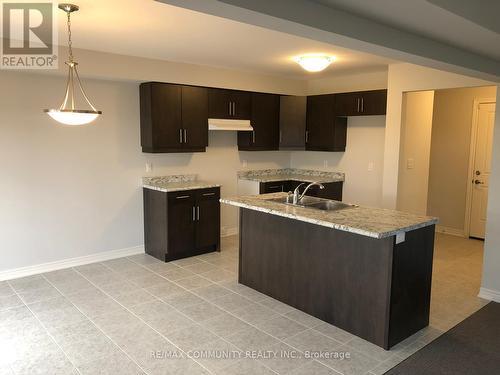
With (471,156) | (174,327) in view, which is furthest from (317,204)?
(471,156)

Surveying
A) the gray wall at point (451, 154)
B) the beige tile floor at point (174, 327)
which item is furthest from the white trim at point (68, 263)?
the gray wall at point (451, 154)

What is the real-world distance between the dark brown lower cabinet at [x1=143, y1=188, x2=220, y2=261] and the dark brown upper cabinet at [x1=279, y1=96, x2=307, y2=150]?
66.5 inches

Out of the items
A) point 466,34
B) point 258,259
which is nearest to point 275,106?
point 258,259

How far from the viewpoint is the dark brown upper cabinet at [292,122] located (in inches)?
255

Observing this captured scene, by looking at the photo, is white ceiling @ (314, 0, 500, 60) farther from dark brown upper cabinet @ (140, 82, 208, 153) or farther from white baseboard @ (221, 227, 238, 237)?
white baseboard @ (221, 227, 238, 237)

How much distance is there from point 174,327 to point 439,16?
115 inches

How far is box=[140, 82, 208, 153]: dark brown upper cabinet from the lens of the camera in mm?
5074

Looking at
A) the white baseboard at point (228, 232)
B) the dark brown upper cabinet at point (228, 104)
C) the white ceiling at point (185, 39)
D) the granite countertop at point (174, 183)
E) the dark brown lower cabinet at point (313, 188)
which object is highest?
the white ceiling at point (185, 39)

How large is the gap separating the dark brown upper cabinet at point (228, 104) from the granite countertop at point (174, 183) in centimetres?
95

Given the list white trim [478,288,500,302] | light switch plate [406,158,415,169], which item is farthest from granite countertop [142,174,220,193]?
white trim [478,288,500,302]

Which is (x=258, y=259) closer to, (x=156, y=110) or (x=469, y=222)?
(x=156, y=110)

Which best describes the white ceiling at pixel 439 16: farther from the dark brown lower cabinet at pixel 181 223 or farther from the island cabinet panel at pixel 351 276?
the dark brown lower cabinet at pixel 181 223

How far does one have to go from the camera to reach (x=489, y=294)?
4.06 metres

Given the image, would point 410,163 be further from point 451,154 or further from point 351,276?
point 351,276
